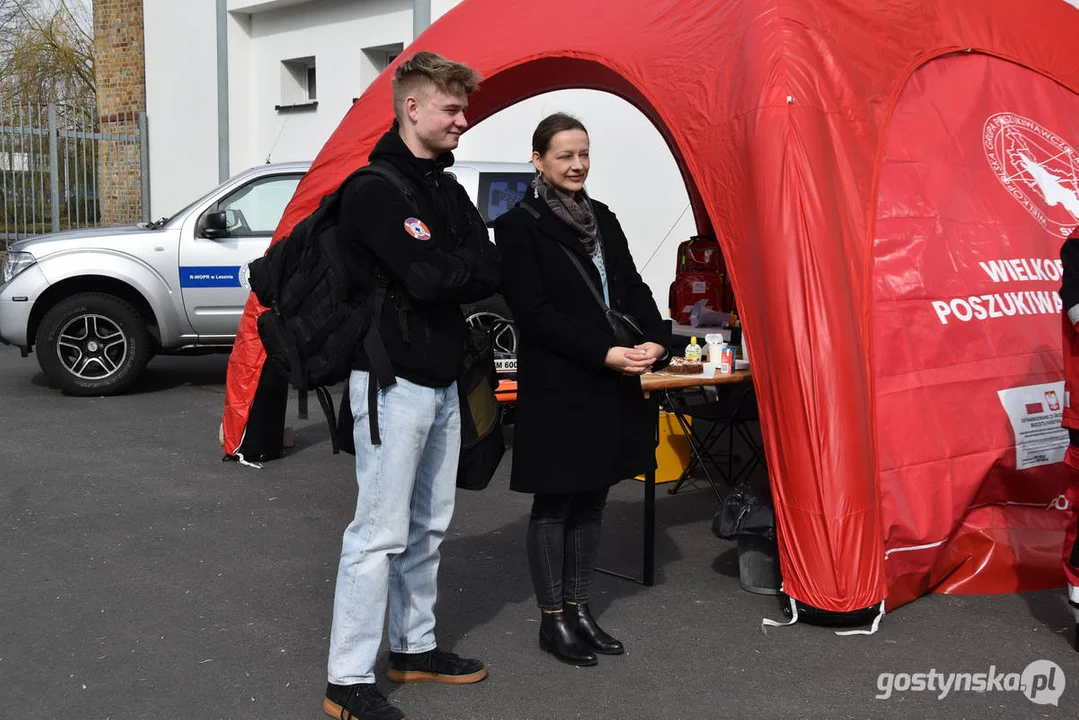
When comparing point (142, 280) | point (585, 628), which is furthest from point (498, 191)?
point (585, 628)

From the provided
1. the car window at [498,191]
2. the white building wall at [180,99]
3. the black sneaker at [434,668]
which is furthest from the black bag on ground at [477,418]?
the white building wall at [180,99]

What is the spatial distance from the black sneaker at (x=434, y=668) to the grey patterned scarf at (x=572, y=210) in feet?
4.78

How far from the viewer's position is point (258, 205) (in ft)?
31.1

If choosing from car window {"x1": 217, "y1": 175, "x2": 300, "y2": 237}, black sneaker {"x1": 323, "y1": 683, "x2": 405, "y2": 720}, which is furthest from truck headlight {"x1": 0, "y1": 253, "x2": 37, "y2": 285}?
black sneaker {"x1": 323, "y1": 683, "x2": 405, "y2": 720}

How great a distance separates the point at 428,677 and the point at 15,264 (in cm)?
706

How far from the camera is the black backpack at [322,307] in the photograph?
10.9 ft

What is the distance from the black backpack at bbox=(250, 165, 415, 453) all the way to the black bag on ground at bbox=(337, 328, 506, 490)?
0.28 meters

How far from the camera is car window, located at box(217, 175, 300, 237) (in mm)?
9352

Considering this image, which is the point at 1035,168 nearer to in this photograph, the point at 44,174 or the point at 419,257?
the point at 419,257

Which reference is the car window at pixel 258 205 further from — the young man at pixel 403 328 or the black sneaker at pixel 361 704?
the black sneaker at pixel 361 704

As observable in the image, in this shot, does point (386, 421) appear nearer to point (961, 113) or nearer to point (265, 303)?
point (265, 303)

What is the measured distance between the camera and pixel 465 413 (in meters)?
3.68

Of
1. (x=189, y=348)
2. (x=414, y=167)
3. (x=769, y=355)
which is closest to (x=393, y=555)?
(x=414, y=167)

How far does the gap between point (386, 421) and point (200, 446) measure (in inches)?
184
